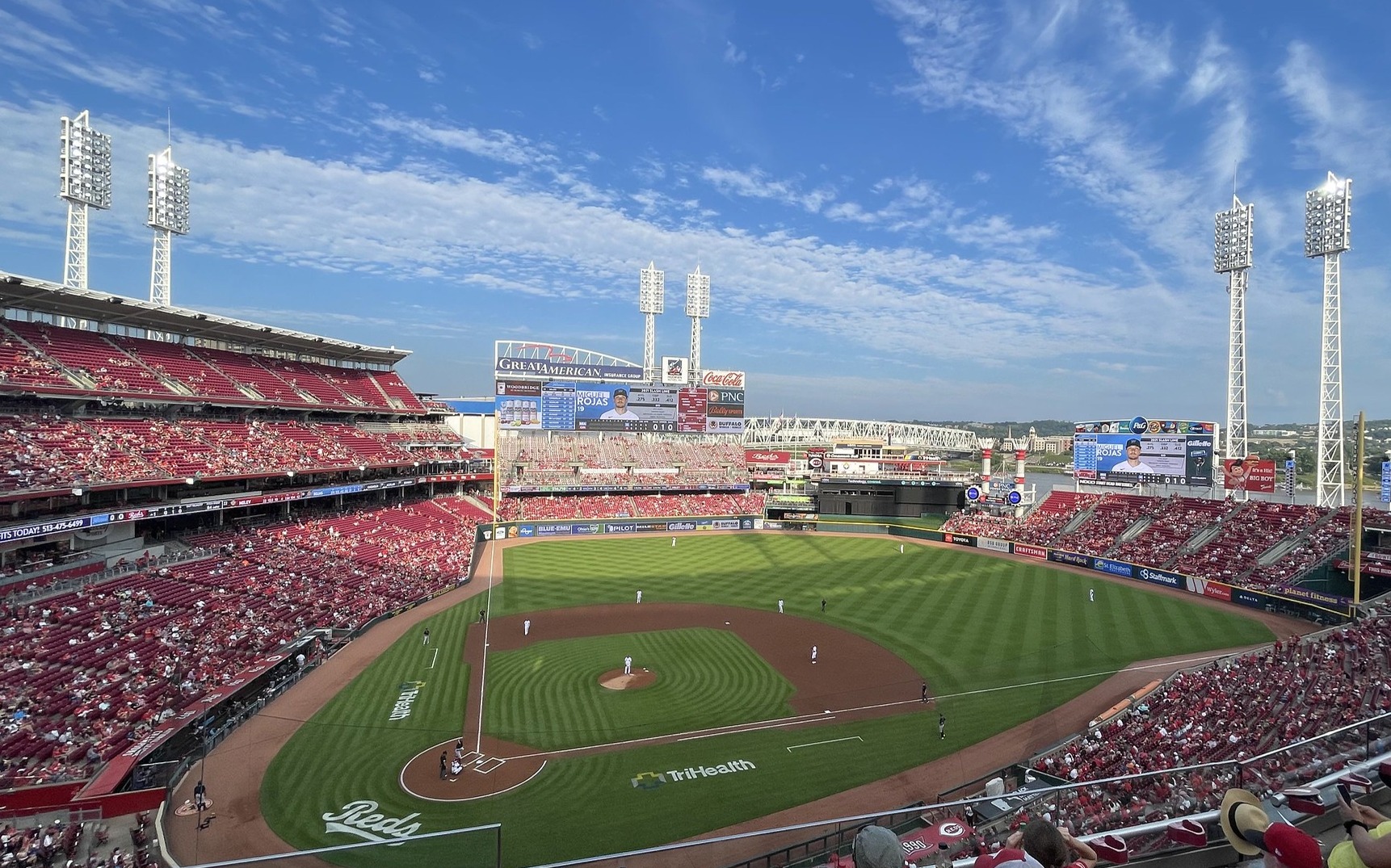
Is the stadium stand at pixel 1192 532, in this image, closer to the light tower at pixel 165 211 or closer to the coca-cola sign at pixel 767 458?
the coca-cola sign at pixel 767 458

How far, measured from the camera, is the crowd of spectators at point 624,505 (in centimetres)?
5959

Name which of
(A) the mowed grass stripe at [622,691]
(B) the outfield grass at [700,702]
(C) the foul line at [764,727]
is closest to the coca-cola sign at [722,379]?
(B) the outfield grass at [700,702]

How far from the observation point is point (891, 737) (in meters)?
20.2

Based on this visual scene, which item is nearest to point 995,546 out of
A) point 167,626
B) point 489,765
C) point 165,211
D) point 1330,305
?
point 1330,305

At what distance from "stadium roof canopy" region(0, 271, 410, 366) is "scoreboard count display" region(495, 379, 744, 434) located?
13858 millimetres

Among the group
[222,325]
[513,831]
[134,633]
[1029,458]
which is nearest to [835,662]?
[513,831]

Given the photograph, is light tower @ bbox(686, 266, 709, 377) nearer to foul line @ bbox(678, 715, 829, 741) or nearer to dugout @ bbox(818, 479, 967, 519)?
dugout @ bbox(818, 479, 967, 519)

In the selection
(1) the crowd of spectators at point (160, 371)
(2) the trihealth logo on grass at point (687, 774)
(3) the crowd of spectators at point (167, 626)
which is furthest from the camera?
(1) the crowd of spectators at point (160, 371)

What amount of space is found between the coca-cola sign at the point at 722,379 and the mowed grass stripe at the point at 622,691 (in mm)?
40754

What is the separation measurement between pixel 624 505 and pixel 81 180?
41.3m

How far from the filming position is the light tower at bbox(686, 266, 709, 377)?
77.8 metres

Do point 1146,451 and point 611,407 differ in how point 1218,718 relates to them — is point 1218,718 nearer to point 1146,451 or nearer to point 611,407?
point 1146,451

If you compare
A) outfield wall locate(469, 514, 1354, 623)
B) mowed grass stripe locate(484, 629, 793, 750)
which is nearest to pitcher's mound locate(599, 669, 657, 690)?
mowed grass stripe locate(484, 629, 793, 750)

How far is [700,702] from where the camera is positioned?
22750mm
